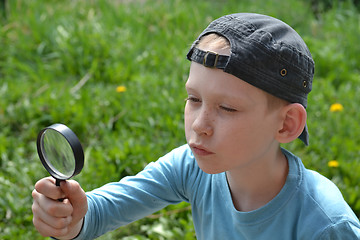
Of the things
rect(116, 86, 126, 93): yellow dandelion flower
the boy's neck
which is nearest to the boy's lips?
the boy's neck

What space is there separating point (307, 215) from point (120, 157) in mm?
1595

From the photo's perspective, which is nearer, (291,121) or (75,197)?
(75,197)

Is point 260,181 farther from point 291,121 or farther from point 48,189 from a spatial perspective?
point 48,189

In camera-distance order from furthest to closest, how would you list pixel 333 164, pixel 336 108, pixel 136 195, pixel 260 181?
pixel 336 108 → pixel 333 164 → pixel 136 195 → pixel 260 181

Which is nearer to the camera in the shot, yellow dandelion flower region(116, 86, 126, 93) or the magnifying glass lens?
the magnifying glass lens

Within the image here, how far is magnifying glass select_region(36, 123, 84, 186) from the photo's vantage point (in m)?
1.55

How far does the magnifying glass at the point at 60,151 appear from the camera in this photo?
5.07ft

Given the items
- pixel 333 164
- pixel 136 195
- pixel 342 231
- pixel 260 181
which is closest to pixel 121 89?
pixel 333 164

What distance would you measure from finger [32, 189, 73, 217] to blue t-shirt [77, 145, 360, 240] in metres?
0.20

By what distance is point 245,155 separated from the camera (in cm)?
179

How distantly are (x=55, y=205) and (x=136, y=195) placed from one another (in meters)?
0.45

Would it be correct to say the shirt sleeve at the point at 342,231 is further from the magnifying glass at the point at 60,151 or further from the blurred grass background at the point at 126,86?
the blurred grass background at the point at 126,86

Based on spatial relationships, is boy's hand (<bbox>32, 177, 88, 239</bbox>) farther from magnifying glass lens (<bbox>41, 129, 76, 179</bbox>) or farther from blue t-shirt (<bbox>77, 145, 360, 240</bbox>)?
blue t-shirt (<bbox>77, 145, 360, 240</bbox>)

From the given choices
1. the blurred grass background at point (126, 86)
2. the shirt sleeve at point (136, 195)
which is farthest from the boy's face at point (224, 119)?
the blurred grass background at point (126, 86)
